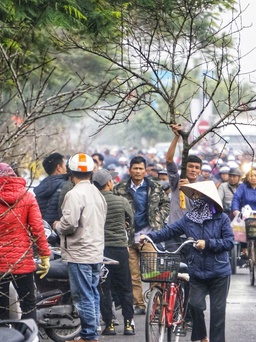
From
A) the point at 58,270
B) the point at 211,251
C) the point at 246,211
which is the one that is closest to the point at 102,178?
the point at 58,270

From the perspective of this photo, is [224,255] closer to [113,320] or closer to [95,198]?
[95,198]

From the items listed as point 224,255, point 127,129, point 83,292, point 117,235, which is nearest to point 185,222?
point 224,255

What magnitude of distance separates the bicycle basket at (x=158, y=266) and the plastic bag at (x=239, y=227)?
8.36 metres

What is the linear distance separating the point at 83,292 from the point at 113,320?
7.43ft

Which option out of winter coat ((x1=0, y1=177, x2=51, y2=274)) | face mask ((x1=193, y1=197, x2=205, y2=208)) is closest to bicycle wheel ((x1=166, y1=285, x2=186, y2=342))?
face mask ((x1=193, y1=197, x2=205, y2=208))

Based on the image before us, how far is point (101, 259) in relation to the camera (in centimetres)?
1206

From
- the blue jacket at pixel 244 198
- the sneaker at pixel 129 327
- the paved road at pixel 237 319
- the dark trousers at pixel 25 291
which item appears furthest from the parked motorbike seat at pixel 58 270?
the blue jacket at pixel 244 198

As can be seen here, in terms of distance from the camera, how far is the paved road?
1335cm

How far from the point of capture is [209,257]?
11203mm

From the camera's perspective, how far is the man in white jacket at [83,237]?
1188cm

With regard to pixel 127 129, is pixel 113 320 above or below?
below

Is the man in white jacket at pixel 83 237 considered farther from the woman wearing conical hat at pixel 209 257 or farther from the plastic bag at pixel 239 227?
the plastic bag at pixel 239 227

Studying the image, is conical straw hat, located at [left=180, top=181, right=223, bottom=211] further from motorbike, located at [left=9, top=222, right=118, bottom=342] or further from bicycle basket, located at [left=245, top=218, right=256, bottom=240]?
bicycle basket, located at [left=245, top=218, right=256, bottom=240]

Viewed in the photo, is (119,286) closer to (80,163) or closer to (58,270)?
(58,270)
